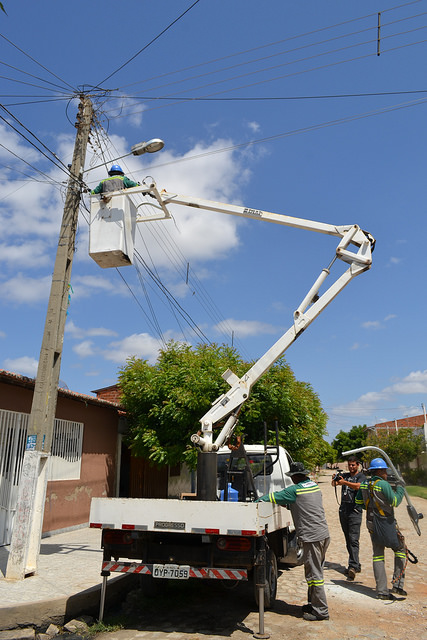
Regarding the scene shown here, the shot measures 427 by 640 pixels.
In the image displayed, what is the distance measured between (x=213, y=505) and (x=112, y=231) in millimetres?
4114

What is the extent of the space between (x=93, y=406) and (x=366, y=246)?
27.2 feet

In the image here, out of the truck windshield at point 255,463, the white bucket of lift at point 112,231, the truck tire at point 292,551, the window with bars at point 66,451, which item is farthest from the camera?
the window with bars at point 66,451

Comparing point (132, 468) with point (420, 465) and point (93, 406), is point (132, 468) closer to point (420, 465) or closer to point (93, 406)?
point (93, 406)

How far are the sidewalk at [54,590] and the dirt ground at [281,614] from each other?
1.74 feet

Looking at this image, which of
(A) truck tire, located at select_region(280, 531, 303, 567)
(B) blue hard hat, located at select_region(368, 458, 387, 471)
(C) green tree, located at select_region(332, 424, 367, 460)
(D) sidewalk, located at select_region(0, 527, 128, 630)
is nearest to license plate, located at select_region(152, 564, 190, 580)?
(D) sidewalk, located at select_region(0, 527, 128, 630)

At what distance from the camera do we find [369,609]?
6.42 metres

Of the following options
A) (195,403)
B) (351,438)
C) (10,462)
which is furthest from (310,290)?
(351,438)

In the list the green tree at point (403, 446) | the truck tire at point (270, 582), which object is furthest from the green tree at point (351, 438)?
the truck tire at point (270, 582)

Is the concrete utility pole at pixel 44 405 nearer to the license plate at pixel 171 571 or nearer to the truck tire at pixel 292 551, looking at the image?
the license plate at pixel 171 571

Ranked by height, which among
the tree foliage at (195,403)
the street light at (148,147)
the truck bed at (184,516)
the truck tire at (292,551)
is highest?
the street light at (148,147)

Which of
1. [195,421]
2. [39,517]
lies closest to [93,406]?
[195,421]

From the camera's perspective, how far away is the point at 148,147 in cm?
875

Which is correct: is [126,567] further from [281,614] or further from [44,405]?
[44,405]

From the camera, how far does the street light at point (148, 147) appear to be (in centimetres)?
866
